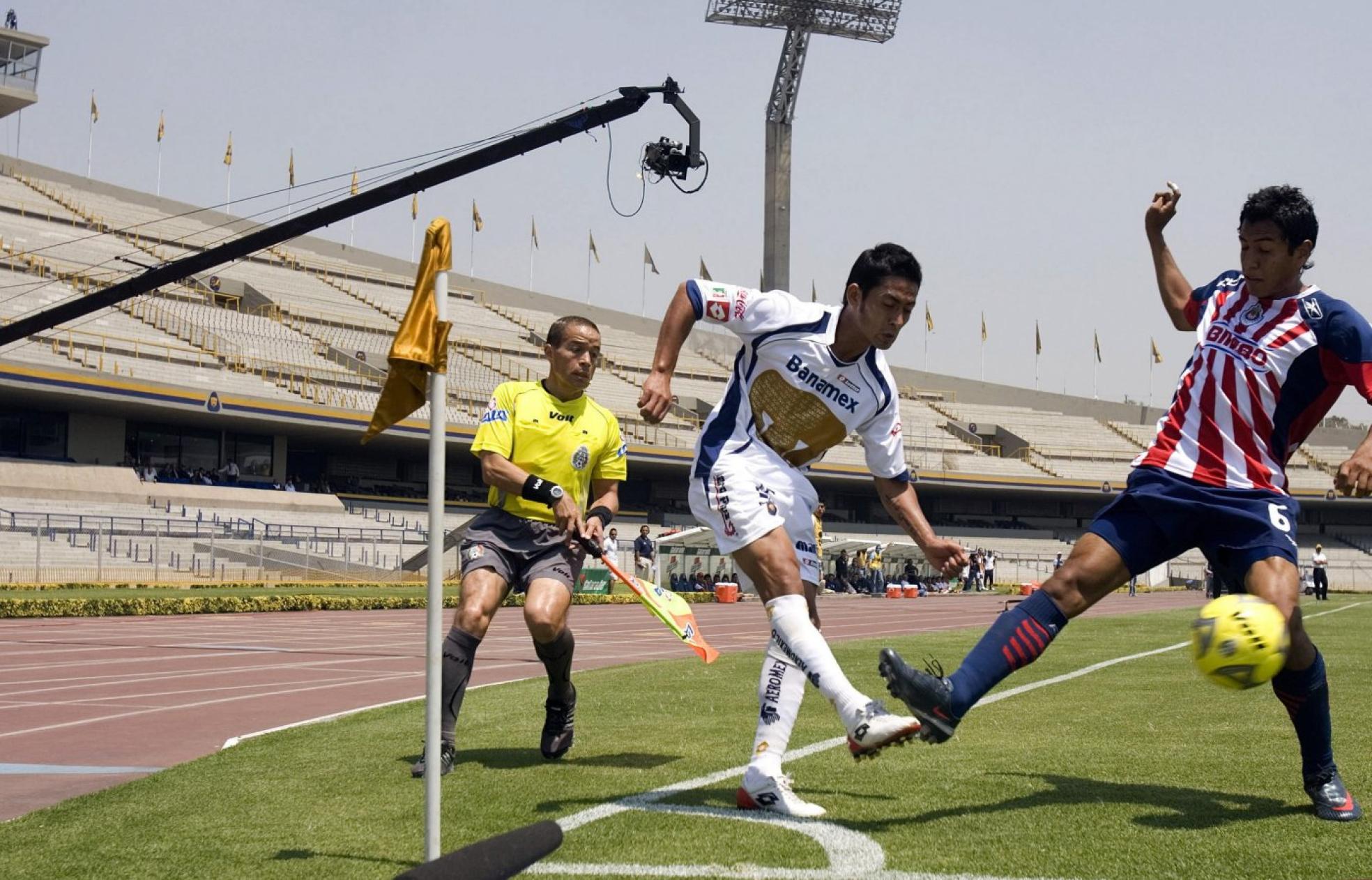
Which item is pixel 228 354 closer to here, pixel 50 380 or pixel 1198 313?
pixel 50 380

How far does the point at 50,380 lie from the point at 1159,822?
43454 mm

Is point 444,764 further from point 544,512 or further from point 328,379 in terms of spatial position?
point 328,379

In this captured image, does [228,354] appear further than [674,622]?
Yes

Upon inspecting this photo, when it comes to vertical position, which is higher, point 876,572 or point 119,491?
point 119,491

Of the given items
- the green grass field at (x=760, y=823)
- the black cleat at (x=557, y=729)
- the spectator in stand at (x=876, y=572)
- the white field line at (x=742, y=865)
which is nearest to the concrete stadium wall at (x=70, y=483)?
the spectator in stand at (x=876, y=572)

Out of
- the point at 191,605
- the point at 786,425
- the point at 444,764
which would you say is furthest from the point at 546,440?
the point at 191,605

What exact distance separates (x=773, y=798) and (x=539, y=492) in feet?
6.45

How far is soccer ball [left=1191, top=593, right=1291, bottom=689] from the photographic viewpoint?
402 centimetres

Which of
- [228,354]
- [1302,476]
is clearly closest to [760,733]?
[228,354]

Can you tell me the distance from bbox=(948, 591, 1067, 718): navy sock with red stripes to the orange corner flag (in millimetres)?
1955

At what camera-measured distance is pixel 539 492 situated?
5938mm

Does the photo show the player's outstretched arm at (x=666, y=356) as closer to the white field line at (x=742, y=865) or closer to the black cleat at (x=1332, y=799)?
the white field line at (x=742, y=865)

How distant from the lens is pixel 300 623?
70.6 feet

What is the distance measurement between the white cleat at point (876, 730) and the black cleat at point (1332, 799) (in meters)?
1.37
